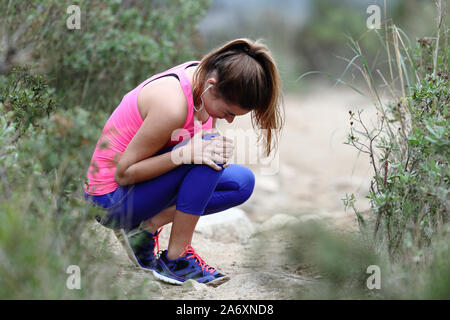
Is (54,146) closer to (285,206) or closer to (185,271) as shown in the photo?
(185,271)

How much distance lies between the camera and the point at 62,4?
3.82 m

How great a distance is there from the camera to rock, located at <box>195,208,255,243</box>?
3865mm

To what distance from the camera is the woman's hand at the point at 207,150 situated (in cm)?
253

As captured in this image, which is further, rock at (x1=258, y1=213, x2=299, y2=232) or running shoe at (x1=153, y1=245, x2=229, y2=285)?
rock at (x1=258, y1=213, x2=299, y2=232)

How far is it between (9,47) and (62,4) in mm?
555

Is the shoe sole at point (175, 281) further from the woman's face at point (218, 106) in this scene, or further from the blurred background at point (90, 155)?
the woman's face at point (218, 106)

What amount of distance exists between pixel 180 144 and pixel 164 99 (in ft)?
0.89

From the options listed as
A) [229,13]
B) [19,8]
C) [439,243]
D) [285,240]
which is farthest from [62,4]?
[229,13]

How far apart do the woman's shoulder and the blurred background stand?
0.35m

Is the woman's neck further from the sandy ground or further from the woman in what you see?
the sandy ground


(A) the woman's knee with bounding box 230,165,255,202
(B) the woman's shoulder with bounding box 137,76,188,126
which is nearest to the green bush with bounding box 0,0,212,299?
(B) the woman's shoulder with bounding box 137,76,188,126

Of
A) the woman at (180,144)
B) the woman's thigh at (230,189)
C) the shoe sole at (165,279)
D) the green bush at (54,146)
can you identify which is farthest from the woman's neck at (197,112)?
the shoe sole at (165,279)

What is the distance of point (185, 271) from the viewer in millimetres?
2611
